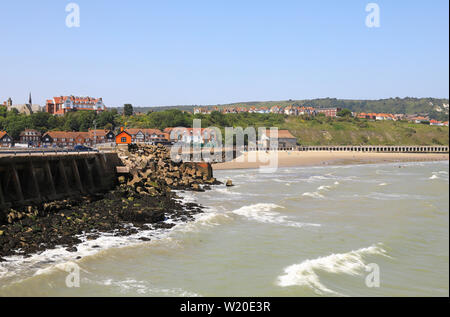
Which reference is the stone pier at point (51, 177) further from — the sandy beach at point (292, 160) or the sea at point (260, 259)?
the sandy beach at point (292, 160)

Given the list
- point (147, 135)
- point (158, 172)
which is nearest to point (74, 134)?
point (147, 135)

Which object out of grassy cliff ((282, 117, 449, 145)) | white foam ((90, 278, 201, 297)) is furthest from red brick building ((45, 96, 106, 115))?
white foam ((90, 278, 201, 297))

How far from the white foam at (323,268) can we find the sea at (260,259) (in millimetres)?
38

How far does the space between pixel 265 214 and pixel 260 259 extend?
10.4 metres

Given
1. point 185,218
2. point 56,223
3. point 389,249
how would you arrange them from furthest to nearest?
point 185,218
point 56,223
point 389,249

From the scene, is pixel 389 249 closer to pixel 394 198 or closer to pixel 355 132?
pixel 394 198

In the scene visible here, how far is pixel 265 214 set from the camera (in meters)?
27.9

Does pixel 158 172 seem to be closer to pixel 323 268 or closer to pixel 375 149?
pixel 323 268

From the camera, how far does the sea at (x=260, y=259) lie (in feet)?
46.5

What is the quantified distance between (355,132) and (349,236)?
180228 millimetres

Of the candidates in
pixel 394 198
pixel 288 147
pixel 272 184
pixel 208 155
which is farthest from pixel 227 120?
pixel 394 198

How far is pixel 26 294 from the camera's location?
13250mm

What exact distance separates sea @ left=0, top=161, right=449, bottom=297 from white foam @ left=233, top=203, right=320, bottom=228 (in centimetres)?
7
